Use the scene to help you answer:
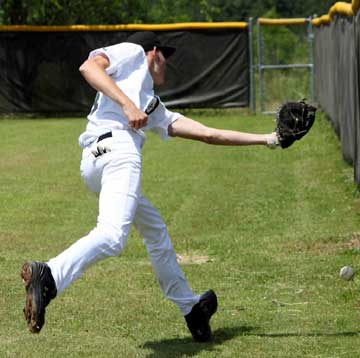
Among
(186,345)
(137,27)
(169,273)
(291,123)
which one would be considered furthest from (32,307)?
(137,27)

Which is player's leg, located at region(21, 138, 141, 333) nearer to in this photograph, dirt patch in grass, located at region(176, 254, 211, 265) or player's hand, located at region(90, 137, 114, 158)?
player's hand, located at region(90, 137, 114, 158)

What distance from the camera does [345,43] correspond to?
15109 mm

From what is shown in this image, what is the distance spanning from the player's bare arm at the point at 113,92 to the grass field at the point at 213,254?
1.28m

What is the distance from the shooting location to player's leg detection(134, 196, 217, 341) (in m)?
6.37

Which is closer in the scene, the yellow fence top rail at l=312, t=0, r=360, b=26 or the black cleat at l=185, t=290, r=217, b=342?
the black cleat at l=185, t=290, r=217, b=342

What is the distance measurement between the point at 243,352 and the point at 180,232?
4593mm

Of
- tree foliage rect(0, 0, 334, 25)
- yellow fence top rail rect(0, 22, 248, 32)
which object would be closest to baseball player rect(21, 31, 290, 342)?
yellow fence top rail rect(0, 22, 248, 32)

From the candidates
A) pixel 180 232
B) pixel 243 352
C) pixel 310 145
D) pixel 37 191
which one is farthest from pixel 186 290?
pixel 310 145

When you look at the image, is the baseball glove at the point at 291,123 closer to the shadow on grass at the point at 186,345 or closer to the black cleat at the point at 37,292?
the shadow on grass at the point at 186,345

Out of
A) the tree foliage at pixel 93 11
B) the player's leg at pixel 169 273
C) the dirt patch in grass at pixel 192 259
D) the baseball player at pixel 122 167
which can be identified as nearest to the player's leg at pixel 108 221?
the baseball player at pixel 122 167

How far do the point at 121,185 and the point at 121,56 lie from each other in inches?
29.7

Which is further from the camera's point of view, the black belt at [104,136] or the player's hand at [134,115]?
the black belt at [104,136]

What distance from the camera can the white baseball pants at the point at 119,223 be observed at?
5.73 meters

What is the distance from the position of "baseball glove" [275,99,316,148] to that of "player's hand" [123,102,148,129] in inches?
34.9
